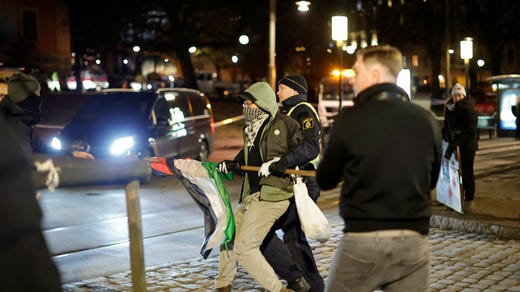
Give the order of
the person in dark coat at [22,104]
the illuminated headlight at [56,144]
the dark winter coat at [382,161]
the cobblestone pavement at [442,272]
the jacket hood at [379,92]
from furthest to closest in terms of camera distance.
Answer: the illuminated headlight at [56,144], the cobblestone pavement at [442,272], the person in dark coat at [22,104], the jacket hood at [379,92], the dark winter coat at [382,161]

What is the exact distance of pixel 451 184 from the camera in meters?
10.9

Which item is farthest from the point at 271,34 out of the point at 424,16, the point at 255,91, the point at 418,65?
the point at 418,65

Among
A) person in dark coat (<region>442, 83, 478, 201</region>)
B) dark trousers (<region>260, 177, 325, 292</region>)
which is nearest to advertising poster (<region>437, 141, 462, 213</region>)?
person in dark coat (<region>442, 83, 478, 201</region>)

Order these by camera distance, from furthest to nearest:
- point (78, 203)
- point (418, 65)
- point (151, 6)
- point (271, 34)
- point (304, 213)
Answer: point (418, 65) → point (151, 6) → point (271, 34) → point (78, 203) → point (304, 213)

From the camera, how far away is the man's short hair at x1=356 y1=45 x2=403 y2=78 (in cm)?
402

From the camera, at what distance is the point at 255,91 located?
6.72 meters

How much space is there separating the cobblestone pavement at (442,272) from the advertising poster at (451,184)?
1.17 m

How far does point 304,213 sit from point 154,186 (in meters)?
9.11

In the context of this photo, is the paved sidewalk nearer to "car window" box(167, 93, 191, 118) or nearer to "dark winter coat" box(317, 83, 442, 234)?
"dark winter coat" box(317, 83, 442, 234)

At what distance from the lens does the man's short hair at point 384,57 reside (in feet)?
13.2

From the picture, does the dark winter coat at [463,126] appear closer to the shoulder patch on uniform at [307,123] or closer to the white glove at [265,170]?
the shoulder patch on uniform at [307,123]

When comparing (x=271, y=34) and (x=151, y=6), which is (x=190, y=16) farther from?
(x=271, y=34)

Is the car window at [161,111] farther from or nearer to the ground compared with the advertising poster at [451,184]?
farther from the ground

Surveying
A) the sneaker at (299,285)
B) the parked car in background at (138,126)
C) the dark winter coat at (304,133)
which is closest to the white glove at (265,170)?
the dark winter coat at (304,133)
